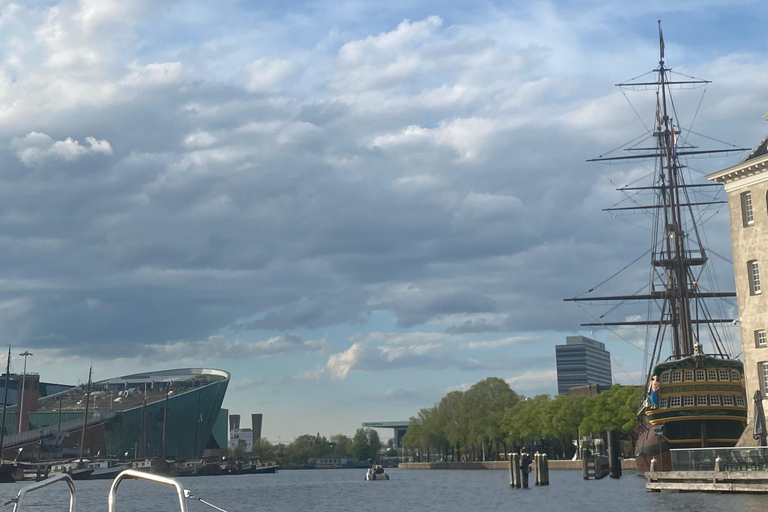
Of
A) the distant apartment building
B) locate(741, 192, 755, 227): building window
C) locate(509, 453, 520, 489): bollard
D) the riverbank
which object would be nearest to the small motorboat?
the riverbank

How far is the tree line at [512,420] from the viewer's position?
11838cm

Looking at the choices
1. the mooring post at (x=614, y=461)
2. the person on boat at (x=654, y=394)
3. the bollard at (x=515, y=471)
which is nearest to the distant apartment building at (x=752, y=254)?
the person on boat at (x=654, y=394)

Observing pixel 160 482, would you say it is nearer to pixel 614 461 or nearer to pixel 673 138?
pixel 614 461

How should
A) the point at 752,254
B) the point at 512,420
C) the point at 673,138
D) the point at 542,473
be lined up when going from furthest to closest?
the point at 512,420, the point at 673,138, the point at 542,473, the point at 752,254

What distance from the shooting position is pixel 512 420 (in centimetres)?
14575

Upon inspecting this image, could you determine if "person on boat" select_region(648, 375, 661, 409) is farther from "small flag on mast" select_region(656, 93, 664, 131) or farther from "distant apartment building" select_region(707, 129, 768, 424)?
"small flag on mast" select_region(656, 93, 664, 131)

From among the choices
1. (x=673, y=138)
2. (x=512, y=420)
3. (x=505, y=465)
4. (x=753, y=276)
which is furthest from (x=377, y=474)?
(x=753, y=276)

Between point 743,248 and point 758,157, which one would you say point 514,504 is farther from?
point 758,157

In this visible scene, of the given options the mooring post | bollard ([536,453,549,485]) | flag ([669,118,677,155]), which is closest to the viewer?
bollard ([536,453,549,485])

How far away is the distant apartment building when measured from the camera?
2372 inches

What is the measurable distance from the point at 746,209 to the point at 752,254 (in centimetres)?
355

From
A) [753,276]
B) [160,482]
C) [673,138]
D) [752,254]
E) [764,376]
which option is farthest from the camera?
[673,138]

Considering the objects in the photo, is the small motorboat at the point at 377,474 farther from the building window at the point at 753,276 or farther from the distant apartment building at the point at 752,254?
the building window at the point at 753,276

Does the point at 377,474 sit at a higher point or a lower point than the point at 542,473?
lower
